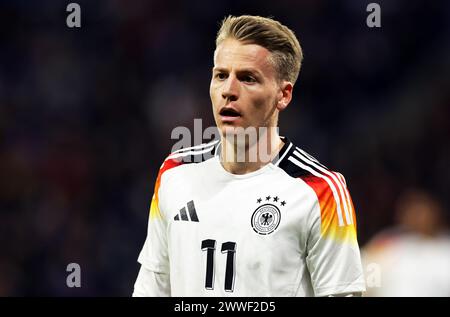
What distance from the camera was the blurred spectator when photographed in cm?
712

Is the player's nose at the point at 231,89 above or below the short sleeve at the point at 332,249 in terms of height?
above

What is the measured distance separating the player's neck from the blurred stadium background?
3905mm

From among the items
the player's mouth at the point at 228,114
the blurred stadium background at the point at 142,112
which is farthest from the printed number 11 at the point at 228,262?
the blurred stadium background at the point at 142,112

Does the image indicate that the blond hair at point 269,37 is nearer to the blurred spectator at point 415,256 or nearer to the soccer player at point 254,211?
the soccer player at point 254,211

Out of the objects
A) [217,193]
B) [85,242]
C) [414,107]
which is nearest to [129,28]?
[85,242]

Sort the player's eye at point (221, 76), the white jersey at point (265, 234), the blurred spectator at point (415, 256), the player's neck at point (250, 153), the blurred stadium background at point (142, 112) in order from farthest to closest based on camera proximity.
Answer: the blurred stadium background at point (142, 112)
the blurred spectator at point (415, 256)
the player's neck at point (250, 153)
the player's eye at point (221, 76)
the white jersey at point (265, 234)

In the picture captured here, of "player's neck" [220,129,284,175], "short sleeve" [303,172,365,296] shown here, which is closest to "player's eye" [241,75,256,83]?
"player's neck" [220,129,284,175]

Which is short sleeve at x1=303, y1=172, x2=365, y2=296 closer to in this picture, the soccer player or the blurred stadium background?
the soccer player

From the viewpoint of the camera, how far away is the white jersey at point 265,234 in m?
3.88

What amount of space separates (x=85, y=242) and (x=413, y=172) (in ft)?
10.9

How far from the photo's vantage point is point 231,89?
3.91 metres

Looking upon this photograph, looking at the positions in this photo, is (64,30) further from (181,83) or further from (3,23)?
(181,83)

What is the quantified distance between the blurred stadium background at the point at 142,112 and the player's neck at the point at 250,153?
154 inches

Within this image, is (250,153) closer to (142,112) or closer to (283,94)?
(283,94)
